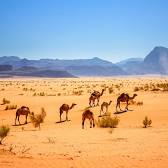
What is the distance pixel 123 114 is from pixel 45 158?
12579 millimetres

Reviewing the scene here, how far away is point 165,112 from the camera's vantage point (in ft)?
78.8

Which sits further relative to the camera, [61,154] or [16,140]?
[16,140]

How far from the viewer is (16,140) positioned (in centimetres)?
1437

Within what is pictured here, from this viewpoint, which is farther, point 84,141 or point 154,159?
point 84,141

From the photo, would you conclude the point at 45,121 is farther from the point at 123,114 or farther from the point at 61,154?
the point at 61,154

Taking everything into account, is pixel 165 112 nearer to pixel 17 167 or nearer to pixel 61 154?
pixel 61 154

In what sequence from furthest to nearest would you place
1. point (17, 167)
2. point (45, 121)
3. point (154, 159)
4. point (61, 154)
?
point (45, 121) → point (61, 154) → point (154, 159) → point (17, 167)

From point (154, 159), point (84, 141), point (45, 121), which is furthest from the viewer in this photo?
point (45, 121)

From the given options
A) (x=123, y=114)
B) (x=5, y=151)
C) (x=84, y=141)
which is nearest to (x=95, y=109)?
(x=123, y=114)

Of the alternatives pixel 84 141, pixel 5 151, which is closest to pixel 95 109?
pixel 84 141

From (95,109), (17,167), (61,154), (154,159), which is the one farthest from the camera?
(95,109)

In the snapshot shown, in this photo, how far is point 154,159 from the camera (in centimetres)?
1107

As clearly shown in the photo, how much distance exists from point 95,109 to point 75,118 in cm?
313

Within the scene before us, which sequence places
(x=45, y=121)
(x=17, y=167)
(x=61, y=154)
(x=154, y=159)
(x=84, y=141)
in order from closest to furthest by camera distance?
(x=17, y=167) → (x=154, y=159) → (x=61, y=154) → (x=84, y=141) → (x=45, y=121)
